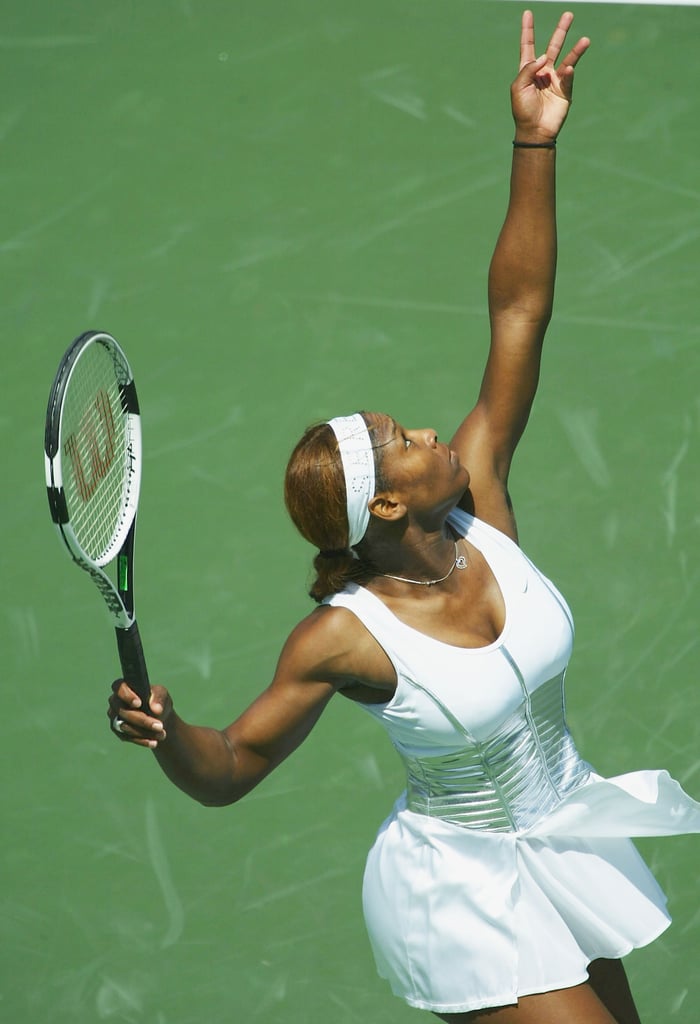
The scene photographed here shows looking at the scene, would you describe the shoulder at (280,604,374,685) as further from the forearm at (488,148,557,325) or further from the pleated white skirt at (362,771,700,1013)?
the forearm at (488,148,557,325)

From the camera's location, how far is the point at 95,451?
7.92 ft

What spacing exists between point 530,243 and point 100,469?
0.85 meters

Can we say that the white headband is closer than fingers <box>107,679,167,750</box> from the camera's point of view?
No

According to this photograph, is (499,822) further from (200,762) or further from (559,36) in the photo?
(559,36)

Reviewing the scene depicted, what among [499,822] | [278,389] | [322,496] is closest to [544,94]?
[322,496]

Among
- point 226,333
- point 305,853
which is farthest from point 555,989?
point 226,333

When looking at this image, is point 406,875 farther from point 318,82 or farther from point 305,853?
point 318,82

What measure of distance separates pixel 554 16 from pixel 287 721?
8.83ft

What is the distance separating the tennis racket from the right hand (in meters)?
0.01

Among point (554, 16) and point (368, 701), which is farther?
point (554, 16)

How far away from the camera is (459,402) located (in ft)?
13.1

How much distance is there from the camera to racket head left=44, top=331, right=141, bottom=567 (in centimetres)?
221

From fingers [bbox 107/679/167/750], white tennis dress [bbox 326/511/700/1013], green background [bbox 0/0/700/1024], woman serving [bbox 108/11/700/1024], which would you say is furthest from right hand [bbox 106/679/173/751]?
green background [bbox 0/0/700/1024]

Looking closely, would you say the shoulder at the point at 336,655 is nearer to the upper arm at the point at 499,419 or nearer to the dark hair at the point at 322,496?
the dark hair at the point at 322,496
